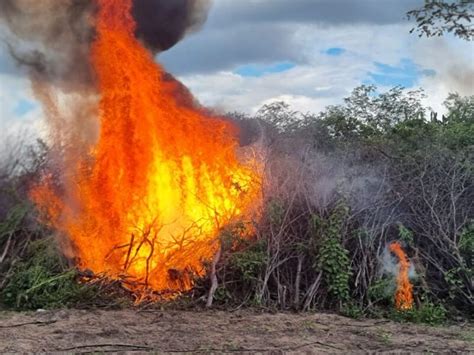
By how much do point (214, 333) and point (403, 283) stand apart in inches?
132

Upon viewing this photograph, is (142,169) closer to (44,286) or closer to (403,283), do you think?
(44,286)

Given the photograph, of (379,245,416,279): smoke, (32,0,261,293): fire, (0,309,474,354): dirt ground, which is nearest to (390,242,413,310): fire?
(379,245,416,279): smoke

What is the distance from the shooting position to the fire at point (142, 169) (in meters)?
10.5

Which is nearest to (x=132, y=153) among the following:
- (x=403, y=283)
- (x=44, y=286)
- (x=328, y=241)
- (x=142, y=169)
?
(x=142, y=169)

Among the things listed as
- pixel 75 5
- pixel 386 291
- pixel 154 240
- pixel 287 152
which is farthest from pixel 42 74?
pixel 386 291

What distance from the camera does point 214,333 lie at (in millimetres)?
7875

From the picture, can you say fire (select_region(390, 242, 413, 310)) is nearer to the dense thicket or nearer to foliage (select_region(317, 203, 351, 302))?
the dense thicket

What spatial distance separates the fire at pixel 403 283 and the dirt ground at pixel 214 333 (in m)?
0.72

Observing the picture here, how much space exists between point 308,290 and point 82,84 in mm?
5311

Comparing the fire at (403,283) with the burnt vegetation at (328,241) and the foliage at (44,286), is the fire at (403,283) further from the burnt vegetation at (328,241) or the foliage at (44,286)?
the foliage at (44,286)

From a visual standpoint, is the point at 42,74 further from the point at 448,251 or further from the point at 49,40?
the point at 448,251

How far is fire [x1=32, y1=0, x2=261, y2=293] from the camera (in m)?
10.5

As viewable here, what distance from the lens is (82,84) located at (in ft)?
37.0

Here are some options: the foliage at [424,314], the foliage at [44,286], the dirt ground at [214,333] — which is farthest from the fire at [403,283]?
the foliage at [44,286]
